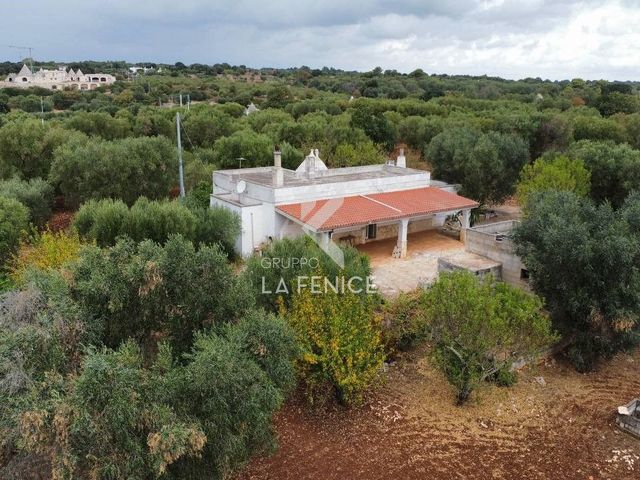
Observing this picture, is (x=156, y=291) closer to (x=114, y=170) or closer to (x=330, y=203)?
(x=330, y=203)

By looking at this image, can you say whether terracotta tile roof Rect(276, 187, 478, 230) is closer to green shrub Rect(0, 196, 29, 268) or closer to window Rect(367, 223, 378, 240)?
window Rect(367, 223, 378, 240)

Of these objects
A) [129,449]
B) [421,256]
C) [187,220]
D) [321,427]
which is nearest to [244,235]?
[187,220]

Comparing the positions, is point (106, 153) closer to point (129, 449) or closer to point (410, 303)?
point (410, 303)

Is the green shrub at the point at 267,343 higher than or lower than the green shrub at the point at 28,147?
lower

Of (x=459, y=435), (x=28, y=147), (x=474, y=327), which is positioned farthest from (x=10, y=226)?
(x=459, y=435)
